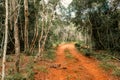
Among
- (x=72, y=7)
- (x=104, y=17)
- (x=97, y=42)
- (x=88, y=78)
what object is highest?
(x=72, y=7)

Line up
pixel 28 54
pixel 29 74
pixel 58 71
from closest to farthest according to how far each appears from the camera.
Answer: pixel 29 74 → pixel 58 71 → pixel 28 54

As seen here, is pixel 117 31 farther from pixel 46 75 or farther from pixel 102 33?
pixel 46 75

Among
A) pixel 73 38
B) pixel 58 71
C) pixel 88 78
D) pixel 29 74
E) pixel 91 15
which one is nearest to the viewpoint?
pixel 29 74

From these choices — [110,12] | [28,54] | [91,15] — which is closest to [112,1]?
[110,12]

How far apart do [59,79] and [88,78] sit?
1.89 m

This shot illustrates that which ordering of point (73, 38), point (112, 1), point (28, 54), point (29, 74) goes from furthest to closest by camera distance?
point (73, 38), point (112, 1), point (28, 54), point (29, 74)

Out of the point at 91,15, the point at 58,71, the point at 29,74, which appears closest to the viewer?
the point at 29,74

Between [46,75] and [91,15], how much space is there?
17.1 m

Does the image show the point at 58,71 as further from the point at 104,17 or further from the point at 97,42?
the point at 97,42

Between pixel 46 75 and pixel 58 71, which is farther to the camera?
pixel 58 71

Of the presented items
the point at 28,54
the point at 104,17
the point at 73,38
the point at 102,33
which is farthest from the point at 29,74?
the point at 73,38

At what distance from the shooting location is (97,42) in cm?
3000

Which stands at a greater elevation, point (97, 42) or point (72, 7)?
point (72, 7)

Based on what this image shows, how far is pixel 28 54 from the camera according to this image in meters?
19.4
